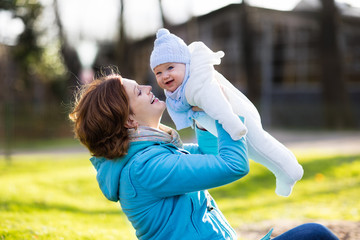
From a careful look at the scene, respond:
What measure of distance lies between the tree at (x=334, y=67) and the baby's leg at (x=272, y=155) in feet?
69.1

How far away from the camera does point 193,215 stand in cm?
210

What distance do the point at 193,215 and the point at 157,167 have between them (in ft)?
1.07

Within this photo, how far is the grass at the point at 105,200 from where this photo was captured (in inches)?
168

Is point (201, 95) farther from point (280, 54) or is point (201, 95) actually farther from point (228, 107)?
point (280, 54)

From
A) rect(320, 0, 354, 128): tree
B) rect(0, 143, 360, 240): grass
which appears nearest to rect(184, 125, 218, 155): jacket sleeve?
rect(0, 143, 360, 240): grass

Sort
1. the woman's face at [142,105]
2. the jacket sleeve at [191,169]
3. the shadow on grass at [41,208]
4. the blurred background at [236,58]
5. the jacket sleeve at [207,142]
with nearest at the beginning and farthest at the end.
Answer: the jacket sleeve at [191,169], the woman's face at [142,105], the jacket sleeve at [207,142], the shadow on grass at [41,208], the blurred background at [236,58]

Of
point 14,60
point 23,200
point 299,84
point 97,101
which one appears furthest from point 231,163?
point 299,84

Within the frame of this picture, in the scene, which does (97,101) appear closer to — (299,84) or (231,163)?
(231,163)

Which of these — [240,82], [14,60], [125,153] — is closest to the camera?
[125,153]

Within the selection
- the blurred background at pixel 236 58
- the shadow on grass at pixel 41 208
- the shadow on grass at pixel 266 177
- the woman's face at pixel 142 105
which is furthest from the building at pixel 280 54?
the woman's face at pixel 142 105

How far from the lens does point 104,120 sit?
2.05 m

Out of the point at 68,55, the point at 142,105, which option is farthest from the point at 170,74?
the point at 68,55

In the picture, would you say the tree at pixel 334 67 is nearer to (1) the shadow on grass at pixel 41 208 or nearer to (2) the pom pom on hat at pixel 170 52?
(1) the shadow on grass at pixel 41 208

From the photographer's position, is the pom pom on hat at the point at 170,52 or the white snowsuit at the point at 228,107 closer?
the white snowsuit at the point at 228,107
